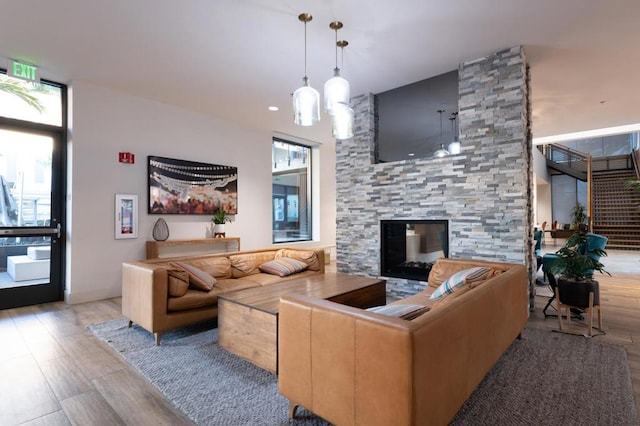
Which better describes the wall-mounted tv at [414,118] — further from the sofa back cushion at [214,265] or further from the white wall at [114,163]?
the white wall at [114,163]

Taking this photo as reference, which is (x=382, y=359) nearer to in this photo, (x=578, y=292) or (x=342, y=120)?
(x=342, y=120)

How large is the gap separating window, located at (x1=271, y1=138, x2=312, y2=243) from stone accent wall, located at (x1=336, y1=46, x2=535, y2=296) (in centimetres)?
295

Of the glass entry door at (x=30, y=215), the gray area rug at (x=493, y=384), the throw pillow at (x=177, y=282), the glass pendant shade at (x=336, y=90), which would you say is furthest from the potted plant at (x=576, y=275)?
the glass entry door at (x=30, y=215)

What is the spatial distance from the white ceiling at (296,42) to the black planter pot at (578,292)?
8.10ft

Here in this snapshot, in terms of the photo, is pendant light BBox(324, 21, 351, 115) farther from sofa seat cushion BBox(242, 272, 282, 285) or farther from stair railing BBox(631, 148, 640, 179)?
stair railing BBox(631, 148, 640, 179)

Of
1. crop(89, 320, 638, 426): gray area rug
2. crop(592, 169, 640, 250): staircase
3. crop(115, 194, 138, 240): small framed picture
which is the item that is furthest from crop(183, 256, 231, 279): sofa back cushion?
crop(592, 169, 640, 250): staircase

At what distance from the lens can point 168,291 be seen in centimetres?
307

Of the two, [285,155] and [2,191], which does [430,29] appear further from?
[2,191]

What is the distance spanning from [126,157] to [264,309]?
3643 millimetres

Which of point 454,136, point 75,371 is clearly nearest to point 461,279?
point 75,371

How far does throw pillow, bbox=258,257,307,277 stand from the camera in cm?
422

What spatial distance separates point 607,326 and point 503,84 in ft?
9.16

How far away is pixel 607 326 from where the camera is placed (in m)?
3.45

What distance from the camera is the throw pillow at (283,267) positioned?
422cm
